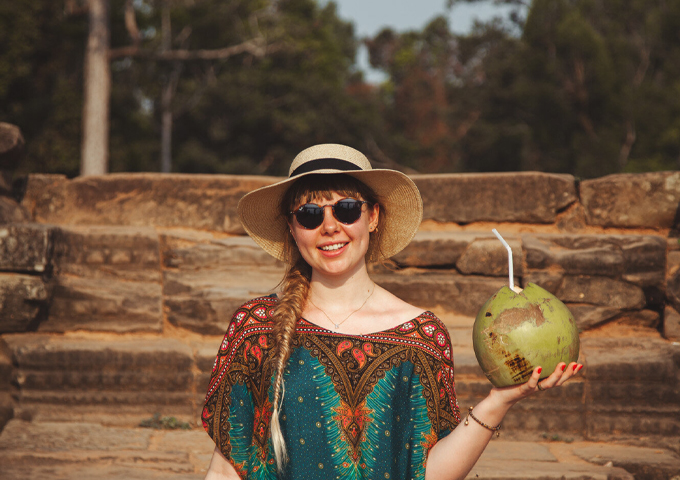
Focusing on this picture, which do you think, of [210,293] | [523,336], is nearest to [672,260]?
[210,293]

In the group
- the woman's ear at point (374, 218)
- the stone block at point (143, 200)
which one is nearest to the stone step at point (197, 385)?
the stone block at point (143, 200)

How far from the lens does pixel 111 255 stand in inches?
190

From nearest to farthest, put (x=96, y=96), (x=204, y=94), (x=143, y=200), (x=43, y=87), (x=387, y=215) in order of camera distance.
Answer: (x=387, y=215)
(x=143, y=200)
(x=96, y=96)
(x=43, y=87)
(x=204, y=94)

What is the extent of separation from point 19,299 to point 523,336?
3.56 metres

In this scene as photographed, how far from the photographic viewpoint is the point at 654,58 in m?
22.0

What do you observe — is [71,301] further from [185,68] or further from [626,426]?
[185,68]

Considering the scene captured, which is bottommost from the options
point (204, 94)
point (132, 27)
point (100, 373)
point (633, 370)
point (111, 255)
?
point (100, 373)

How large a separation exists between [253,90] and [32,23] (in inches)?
394

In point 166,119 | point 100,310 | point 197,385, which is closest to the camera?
point 197,385

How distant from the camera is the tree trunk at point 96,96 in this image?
45.2 ft

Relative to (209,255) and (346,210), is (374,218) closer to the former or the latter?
(346,210)

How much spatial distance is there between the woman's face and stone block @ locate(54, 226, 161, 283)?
9.91 ft

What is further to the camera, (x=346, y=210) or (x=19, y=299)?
(x=19, y=299)

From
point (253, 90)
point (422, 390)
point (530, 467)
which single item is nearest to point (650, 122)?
point (253, 90)
